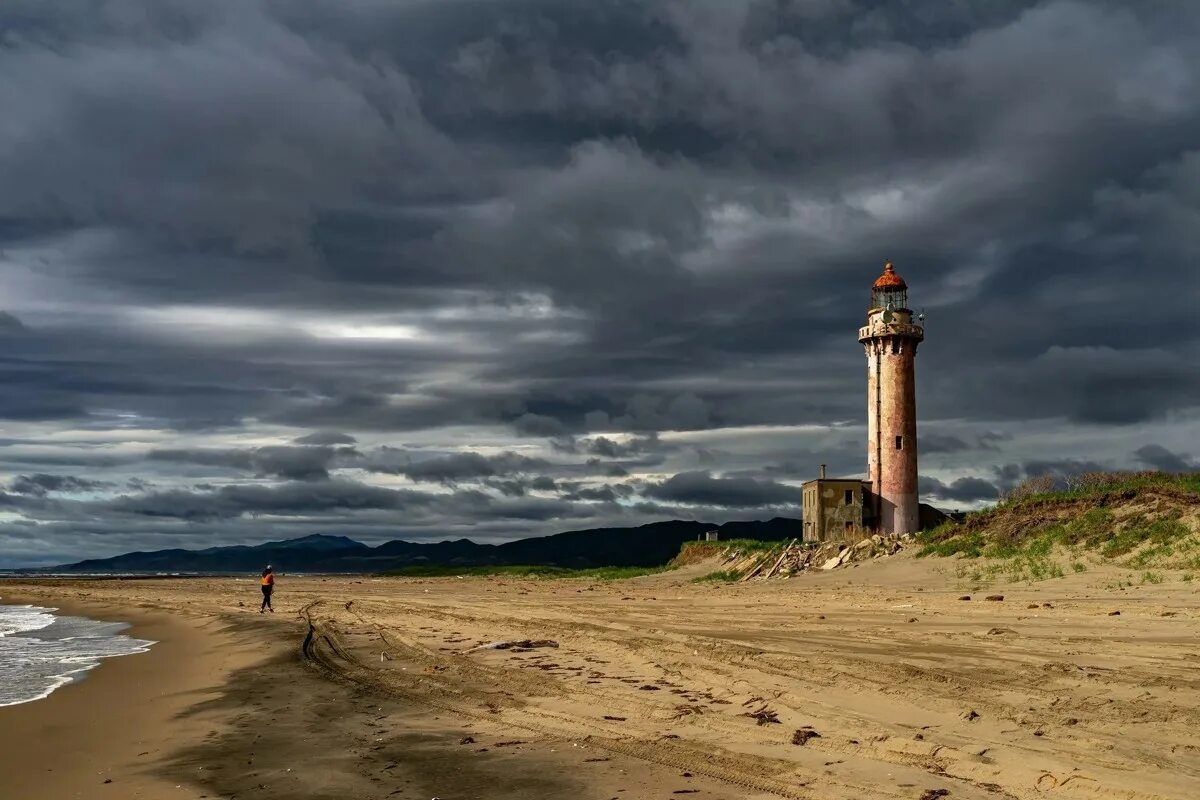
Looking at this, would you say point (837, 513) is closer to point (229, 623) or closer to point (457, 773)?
point (229, 623)

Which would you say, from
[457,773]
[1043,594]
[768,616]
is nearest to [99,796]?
[457,773]

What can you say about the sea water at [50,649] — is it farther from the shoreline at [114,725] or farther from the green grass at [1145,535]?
the green grass at [1145,535]

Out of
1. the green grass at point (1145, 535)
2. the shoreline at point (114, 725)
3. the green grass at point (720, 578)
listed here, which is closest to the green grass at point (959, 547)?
the green grass at point (1145, 535)

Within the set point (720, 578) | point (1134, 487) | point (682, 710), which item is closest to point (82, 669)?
point (682, 710)

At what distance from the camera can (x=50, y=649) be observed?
2897 cm

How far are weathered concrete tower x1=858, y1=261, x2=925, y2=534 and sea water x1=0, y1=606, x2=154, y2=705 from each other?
3690cm

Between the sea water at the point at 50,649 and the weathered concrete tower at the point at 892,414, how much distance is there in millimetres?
36903

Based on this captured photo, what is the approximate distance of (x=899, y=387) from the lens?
54906 mm

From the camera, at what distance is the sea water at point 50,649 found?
20.7m

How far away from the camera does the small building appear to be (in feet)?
175

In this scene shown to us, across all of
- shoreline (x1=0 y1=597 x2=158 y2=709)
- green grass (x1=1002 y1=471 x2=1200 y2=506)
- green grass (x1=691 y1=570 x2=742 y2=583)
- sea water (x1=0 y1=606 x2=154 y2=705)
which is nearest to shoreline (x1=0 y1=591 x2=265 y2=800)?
shoreline (x1=0 y1=597 x2=158 y2=709)

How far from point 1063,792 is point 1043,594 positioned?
18.7m

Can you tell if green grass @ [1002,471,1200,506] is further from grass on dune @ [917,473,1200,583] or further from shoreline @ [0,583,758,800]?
shoreline @ [0,583,758,800]

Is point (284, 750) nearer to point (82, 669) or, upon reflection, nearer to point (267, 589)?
point (82, 669)
